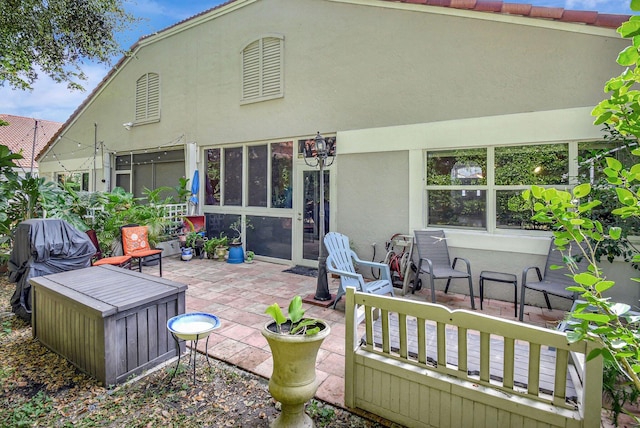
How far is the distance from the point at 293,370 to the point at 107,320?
1592 millimetres

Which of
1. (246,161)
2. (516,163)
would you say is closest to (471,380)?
(516,163)

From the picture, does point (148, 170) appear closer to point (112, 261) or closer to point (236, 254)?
point (236, 254)

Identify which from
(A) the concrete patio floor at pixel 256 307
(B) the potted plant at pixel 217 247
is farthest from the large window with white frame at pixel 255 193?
(A) the concrete patio floor at pixel 256 307

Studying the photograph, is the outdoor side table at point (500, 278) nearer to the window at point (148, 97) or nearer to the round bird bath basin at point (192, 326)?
the round bird bath basin at point (192, 326)

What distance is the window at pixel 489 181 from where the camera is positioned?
4.52 meters

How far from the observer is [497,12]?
4.59 meters

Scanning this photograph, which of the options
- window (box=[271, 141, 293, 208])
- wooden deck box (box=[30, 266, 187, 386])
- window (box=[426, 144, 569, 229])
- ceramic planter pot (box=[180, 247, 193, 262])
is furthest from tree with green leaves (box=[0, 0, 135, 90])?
window (box=[426, 144, 569, 229])

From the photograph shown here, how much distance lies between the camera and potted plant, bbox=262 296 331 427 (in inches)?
79.6

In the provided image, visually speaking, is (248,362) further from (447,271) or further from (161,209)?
(161,209)

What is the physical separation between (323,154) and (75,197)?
551 centimetres

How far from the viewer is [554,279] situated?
164 inches

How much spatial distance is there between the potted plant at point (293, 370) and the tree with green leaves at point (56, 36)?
6.48m

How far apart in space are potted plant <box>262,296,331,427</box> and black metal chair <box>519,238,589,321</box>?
9.77ft

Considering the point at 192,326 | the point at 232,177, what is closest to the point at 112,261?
the point at 232,177
